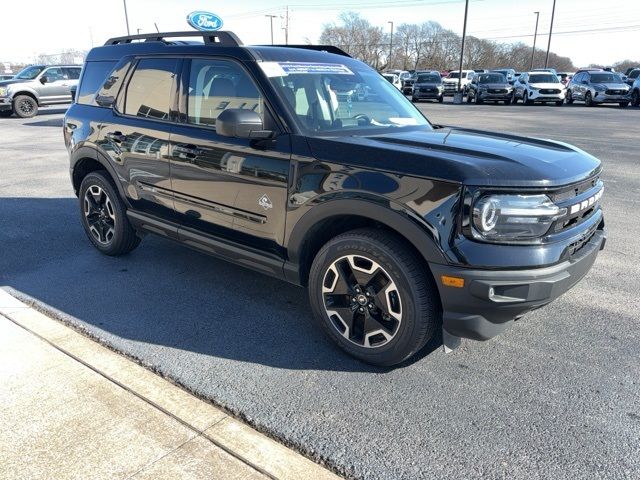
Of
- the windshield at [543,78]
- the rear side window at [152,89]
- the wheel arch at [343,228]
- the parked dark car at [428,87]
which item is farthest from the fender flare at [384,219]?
the parked dark car at [428,87]

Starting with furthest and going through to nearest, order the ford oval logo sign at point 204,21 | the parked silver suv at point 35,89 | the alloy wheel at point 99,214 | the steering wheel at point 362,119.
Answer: the parked silver suv at point 35,89 < the ford oval logo sign at point 204,21 < the alloy wheel at point 99,214 < the steering wheel at point 362,119

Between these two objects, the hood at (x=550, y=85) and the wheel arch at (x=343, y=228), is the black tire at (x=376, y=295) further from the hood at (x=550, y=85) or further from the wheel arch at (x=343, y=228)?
the hood at (x=550, y=85)

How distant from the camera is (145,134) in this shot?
4.15 meters

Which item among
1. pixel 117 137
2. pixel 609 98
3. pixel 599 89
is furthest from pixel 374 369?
pixel 599 89

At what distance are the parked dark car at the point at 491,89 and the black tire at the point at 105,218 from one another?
26498mm

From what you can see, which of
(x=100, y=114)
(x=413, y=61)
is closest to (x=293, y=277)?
(x=100, y=114)

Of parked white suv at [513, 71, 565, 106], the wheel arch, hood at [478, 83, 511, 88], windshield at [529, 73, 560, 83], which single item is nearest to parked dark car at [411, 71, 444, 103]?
hood at [478, 83, 511, 88]

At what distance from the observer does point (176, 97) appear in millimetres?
3957

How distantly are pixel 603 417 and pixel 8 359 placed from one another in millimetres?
3336

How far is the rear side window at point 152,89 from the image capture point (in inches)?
159

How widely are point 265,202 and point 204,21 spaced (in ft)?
11.1

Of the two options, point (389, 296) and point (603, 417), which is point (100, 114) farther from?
point (603, 417)

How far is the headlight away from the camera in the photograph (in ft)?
8.29

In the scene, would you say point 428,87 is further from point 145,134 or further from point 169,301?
point 169,301
